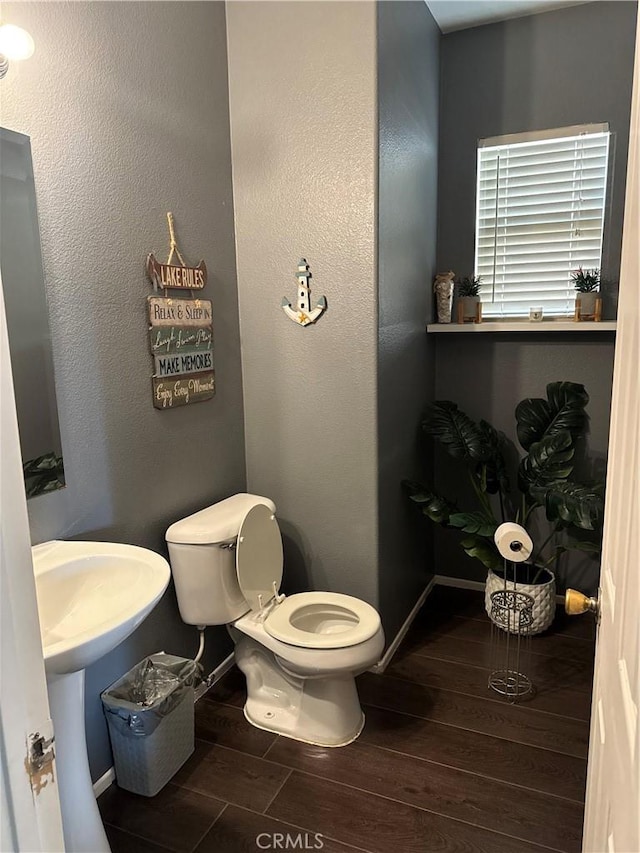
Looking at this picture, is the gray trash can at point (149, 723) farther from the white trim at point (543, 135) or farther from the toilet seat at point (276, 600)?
the white trim at point (543, 135)

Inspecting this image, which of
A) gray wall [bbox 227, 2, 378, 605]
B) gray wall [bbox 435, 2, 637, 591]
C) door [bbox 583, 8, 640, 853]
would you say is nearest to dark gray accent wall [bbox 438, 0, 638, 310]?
gray wall [bbox 435, 2, 637, 591]

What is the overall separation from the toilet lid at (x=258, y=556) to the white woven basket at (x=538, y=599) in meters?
1.04

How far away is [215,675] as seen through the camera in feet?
8.09

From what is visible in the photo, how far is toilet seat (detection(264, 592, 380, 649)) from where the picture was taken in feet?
6.52

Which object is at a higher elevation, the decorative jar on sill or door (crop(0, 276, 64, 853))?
the decorative jar on sill

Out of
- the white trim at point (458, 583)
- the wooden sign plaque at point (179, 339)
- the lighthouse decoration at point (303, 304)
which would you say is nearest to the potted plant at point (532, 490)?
the white trim at point (458, 583)

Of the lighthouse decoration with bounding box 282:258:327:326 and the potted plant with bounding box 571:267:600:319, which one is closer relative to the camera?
the lighthouse decoration with bounding box 282:258:327:326

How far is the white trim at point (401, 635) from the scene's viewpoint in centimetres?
252

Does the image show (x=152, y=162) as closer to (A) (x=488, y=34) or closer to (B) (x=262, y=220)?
(B) (x=262, y=220)

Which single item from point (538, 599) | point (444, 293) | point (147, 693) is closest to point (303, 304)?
point (444, 293)

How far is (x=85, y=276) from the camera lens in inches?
69.9

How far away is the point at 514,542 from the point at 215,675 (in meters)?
1.32

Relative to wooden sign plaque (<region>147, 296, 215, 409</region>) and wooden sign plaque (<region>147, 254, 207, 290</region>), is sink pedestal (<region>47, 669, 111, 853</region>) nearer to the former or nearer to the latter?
wooden sign plaque (<region>147, 296, 215, 409</region>)

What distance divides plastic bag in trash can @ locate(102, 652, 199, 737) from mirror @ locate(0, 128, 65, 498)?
71 centimetres
